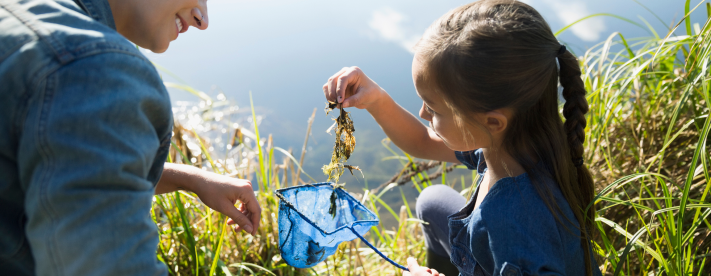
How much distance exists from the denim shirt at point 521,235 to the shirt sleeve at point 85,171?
0.77 meters

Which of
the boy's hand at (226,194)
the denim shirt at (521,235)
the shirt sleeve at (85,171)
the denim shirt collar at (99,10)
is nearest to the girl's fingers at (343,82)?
the boy's hand at (226,194)

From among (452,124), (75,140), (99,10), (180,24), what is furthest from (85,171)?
(452,124)

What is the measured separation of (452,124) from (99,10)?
0.84m

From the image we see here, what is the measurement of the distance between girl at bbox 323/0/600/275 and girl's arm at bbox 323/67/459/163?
0.26 metres

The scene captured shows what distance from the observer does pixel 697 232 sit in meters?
1.38

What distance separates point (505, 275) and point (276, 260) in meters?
1.03

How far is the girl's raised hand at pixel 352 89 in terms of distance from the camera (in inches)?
53.9

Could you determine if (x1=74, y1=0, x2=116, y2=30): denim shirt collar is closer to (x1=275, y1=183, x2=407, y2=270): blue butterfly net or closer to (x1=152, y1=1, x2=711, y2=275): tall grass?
(x1=275, y1=183, x2=407, y2=270): blue butterfly net

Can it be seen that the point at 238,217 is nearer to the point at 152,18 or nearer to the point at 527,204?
the point at 152,18

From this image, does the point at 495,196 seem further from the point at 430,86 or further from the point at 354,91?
the point at 354,91

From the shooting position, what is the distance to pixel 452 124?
1182 mm

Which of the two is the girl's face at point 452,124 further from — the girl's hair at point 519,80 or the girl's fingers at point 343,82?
the girl's fingers at point 343,82

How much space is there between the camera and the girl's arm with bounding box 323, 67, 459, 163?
1.40m

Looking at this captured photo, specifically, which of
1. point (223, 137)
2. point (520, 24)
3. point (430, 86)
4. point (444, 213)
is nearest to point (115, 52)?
point (430, 86)
